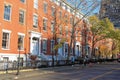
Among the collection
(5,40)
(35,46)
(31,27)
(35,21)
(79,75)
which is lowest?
(79,75)

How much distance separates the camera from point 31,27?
4550 centimetres

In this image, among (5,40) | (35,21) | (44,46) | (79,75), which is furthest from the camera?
(44,46)

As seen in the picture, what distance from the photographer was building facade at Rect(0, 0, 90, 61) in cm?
3903

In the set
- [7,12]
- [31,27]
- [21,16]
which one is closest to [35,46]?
[31,27]

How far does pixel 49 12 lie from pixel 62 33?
18.1 feet

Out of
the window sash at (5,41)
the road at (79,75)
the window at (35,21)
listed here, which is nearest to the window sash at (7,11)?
the window sash at (5,41)

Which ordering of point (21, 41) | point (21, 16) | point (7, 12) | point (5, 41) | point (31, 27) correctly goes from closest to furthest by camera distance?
1. point (5, 41)
2. point (7, 12)
3. point (21, 41)
4. point (21, 16)
5. point (31, 27)

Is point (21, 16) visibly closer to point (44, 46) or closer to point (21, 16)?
point (21, 16)

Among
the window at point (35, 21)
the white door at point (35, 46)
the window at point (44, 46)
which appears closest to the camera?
the white door at point (35, 46)

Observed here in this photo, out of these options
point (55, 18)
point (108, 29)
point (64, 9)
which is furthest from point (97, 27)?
point (55, 18)

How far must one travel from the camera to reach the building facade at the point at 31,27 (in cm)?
3903

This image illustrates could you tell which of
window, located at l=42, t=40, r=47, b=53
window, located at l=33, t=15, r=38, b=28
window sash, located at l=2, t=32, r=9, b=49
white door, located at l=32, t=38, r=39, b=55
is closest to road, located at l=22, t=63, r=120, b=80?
window sash, located at l=2, t=32, r=9, b=49

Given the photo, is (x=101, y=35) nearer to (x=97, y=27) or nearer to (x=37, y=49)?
(x=97, y=27)

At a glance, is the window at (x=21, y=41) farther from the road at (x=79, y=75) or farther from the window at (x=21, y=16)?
the road at (x=79, y=75)
